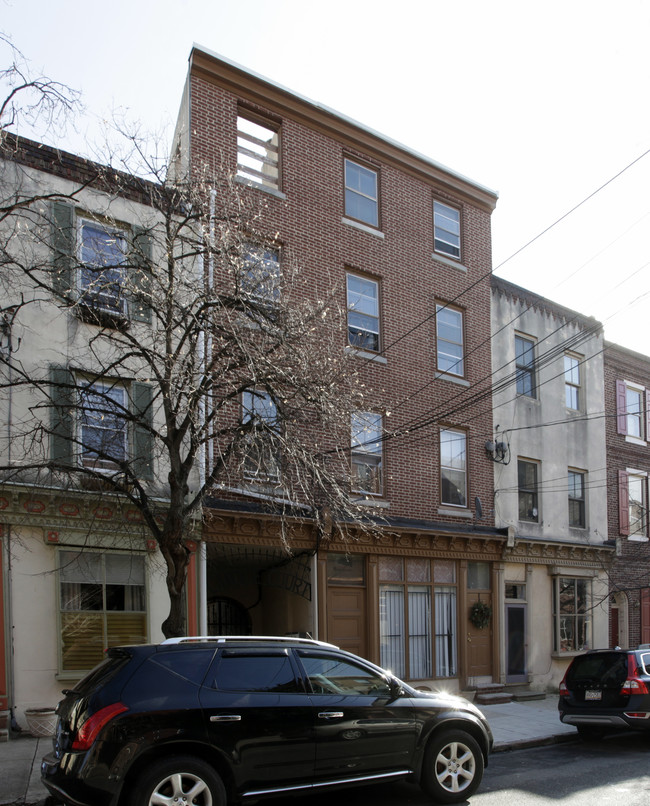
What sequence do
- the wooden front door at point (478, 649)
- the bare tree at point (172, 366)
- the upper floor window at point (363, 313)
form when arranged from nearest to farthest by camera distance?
1. the bare tree at point (172, 366)
2. the upper floor window at point (363, 313)
3. the wooden front door at point (478, 649)

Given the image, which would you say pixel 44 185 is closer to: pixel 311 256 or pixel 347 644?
pixel 311 256

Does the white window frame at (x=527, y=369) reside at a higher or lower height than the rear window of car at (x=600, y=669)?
higher

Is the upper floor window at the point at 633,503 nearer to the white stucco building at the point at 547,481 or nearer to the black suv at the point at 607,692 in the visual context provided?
the white stucco building at the point at 547,481

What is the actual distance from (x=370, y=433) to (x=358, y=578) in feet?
9.79

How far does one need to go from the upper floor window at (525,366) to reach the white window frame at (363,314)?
4.65 meters

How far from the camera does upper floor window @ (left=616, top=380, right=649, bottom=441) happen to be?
22359mm

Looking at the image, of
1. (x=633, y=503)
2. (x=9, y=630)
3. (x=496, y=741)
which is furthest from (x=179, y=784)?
(x=633, y=503)

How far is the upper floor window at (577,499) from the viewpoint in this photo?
2061 cm

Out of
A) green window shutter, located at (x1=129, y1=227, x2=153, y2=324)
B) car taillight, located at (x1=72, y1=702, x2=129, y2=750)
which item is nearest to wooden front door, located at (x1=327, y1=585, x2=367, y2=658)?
green window shutter, located at (x1=129, y1=227, x2=153, y2=324)

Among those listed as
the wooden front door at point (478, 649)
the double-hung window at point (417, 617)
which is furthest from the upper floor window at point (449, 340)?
the wooden front door at point (478, 649)

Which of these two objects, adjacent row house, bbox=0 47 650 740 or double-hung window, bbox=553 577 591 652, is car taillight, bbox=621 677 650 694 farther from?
double-hung window, bbox=553 577 591 652

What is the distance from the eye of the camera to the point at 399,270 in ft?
57.4

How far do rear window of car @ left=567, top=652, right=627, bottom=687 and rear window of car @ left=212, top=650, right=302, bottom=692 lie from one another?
664 cm

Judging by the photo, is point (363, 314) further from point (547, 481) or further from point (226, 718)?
point (226, 718)
